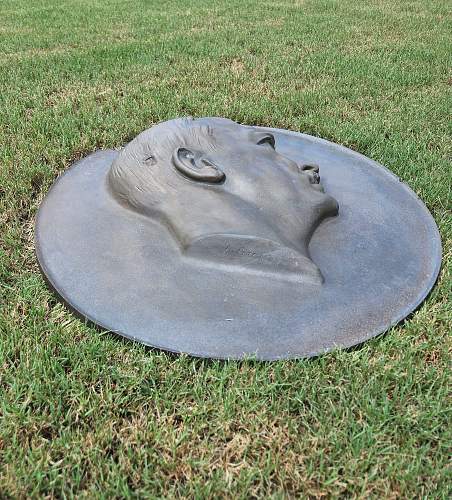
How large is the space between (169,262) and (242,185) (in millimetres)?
480

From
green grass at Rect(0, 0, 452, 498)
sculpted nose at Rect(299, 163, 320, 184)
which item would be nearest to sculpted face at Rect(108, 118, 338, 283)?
sculpted nose at Rect(299, 163, 320, 184)

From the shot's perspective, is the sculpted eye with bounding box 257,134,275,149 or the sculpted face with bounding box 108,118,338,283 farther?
the sculpted eye with bounding box 257,134,275,149

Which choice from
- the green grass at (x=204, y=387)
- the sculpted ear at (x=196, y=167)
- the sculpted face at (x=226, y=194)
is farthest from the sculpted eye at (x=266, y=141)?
the green grass at (x=204, y=387)

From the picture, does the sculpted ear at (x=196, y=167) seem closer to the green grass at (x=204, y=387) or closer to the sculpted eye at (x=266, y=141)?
the sculpted eye at (x=266, y=141)

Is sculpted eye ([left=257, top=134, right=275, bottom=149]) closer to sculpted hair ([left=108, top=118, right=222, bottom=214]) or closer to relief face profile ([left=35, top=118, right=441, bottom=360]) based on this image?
relief face profile ([left=35, top=118, right=441, bottom=360])

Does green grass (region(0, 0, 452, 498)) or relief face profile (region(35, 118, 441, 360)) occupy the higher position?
relief face profile (region(35, 118, 441, 360))

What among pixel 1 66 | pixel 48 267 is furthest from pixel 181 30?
pixel 48 267

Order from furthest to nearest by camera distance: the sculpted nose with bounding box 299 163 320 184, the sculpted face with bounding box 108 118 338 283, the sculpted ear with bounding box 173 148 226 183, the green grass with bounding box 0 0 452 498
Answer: the sculpted nose with bounding box 299 163 320 184 < the sculpted ear with bounding box 173 148 226 183 < the sculpted face with bounding box 108 118 338 283 < the green grass with bounding box 0 0 452 498

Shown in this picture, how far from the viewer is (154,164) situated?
7.91ft

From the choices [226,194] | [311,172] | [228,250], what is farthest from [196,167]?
[311,172]

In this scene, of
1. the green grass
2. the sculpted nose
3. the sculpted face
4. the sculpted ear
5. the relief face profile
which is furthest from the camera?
the sculpted nose

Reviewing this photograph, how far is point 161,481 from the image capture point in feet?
5.24

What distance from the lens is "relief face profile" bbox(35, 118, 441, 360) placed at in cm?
197

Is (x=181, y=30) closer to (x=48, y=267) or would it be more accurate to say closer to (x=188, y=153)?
(x=188, y=153)
